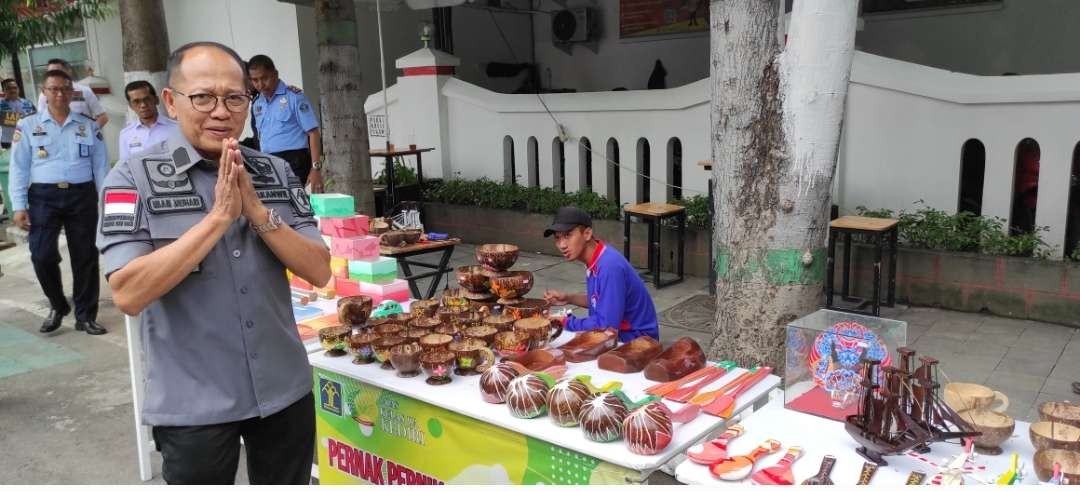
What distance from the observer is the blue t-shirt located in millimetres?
3227

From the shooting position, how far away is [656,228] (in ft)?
21.3

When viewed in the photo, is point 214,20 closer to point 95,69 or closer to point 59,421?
point 95,69

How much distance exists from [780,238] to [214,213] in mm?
2267

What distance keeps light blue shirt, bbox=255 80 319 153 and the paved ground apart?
71.6 inches

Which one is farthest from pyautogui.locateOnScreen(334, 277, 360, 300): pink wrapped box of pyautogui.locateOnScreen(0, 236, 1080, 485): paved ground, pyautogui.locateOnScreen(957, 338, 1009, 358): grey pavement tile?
pyautogui.locateOnScreen(957, 338, 1009, 358): grey pavement tile

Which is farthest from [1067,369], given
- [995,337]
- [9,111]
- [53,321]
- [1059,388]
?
[9,111]

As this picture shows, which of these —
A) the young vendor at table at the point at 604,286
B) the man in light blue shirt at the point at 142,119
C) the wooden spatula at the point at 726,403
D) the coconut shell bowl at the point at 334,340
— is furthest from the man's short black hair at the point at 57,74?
the wooden spatula at the point at 726,403

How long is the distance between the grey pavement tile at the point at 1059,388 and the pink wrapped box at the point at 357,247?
3548 millimetres

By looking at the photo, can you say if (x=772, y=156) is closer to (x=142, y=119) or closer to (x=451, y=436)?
(x=451, y=436)

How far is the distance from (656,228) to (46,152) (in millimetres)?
4536

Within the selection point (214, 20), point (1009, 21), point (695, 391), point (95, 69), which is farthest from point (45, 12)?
point (1009, 21)

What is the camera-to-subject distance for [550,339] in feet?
10.2

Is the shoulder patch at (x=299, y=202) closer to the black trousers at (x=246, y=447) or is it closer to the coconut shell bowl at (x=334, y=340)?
the black trousers at (x=246, y=447)

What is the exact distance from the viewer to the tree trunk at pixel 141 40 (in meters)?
5.23
